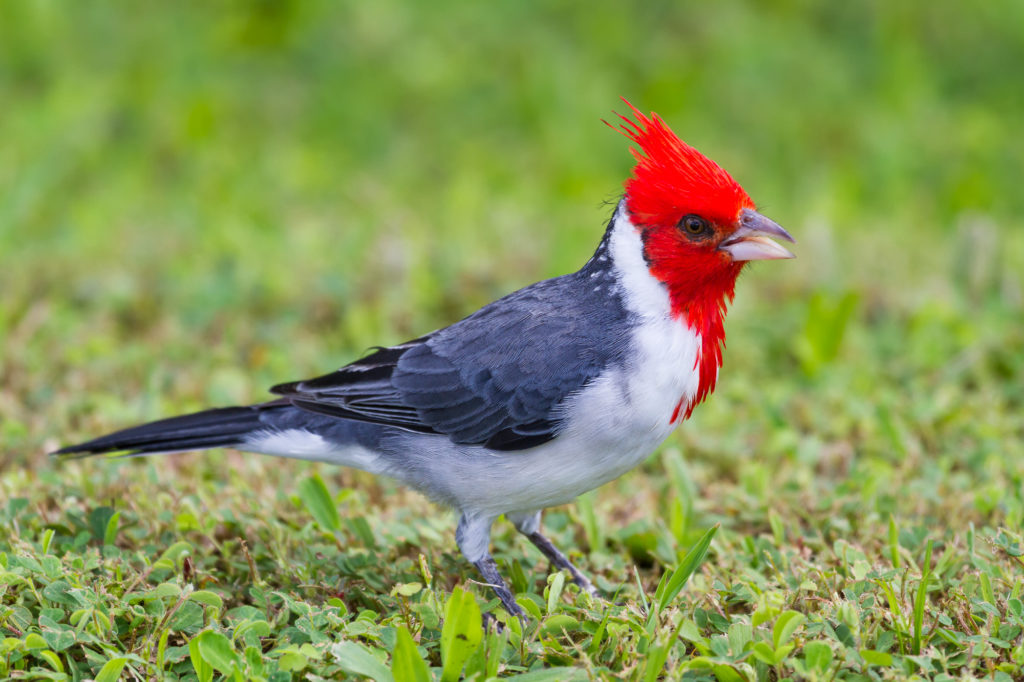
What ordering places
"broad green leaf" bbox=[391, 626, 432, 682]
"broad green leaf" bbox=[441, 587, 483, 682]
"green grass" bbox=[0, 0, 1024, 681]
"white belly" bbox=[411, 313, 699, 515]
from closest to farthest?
"broad green leaf" bbox=[391, 626, 432, 682]
"broad green leaf" bbox=[441, 587, 483, 682]
"green grass" bbox=[0, 0, 1024, 681]
"white belly" bbox=[411, 313, 699, 515]

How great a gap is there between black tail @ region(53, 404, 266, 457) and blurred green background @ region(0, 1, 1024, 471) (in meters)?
0.86

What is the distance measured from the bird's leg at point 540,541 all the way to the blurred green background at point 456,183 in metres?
1.41

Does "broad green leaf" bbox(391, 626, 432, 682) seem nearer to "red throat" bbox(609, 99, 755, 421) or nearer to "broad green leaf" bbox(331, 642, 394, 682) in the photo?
"broad green leaf" bbox(331, 642, 394, 682)

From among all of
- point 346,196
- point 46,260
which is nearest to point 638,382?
point 46,260

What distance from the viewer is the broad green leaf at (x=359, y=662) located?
9.12 feet

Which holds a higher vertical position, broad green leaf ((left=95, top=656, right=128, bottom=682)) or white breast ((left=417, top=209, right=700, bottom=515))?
white breast ((left=417, top=209, right=700, bottom=515))

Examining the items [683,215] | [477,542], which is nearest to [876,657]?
[477,542]

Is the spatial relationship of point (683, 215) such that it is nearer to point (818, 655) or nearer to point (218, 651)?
point (818, 655)

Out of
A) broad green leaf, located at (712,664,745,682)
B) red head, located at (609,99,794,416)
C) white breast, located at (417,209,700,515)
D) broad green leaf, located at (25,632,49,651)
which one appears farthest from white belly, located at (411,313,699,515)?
broad green leaf, located at (25,632,49,651)

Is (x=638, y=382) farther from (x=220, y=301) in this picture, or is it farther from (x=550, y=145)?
(x=550, y=145)

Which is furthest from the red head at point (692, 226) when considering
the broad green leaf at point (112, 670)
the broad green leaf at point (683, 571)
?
the broad green leaf at point (112, 670)

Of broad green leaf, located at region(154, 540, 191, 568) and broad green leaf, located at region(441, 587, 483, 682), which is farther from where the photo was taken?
broad green leaf, located at region(154, 540, 191, 568)

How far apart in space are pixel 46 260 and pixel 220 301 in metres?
1.01

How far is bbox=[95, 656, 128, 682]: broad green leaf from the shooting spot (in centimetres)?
286
